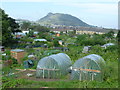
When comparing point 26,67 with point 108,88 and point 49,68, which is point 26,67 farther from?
point 108,88

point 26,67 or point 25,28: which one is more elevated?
point 25,28

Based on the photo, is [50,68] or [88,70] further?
[50,68]

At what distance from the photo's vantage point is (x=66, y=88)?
293 inches

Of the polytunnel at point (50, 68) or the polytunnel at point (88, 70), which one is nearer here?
the polytunnel at point (88, 70)

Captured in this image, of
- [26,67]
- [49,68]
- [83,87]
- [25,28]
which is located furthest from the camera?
[25,28]

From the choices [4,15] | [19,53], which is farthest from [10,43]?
[19,53]

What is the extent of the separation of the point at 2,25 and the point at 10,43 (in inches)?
172

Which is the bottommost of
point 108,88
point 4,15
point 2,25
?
point 108,88

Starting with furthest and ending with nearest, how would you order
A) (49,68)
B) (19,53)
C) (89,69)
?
1. (19,53)
2. (49,68)
3. (89,69)

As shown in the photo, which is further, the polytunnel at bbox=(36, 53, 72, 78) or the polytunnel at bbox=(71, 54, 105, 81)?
the polytunnel at bbox=(36, 53, 72, 78)

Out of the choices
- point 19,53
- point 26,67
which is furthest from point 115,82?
point 19,53

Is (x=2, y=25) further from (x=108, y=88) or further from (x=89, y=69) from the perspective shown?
(x=108, y=88)

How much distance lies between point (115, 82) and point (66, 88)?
8.44 ft

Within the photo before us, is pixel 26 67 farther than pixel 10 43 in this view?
No
